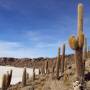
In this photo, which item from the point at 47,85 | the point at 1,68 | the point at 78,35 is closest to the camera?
the point at 78,35

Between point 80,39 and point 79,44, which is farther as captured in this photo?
point 79,44

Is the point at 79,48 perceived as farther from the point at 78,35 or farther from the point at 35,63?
the point at 35,63

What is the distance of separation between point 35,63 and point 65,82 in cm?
6057

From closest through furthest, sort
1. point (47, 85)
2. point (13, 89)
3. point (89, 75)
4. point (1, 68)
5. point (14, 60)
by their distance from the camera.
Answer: point (89, 75) < point (47, 85) < point (13, 89) < point (1, 68) < point (14, 60)

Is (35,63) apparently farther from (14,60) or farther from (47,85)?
(47,85)

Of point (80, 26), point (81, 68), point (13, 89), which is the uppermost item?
point (80, 26)

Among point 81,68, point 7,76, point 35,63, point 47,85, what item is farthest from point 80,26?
point 35,63

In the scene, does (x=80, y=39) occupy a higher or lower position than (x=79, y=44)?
higher

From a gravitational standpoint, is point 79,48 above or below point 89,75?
above

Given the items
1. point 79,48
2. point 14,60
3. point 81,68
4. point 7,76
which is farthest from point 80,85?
point 14,60

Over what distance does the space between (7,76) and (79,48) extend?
13.2 meters

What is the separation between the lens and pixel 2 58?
9675 cm

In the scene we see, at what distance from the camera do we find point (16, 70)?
60.4m

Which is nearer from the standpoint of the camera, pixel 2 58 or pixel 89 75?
pixel 89 75
